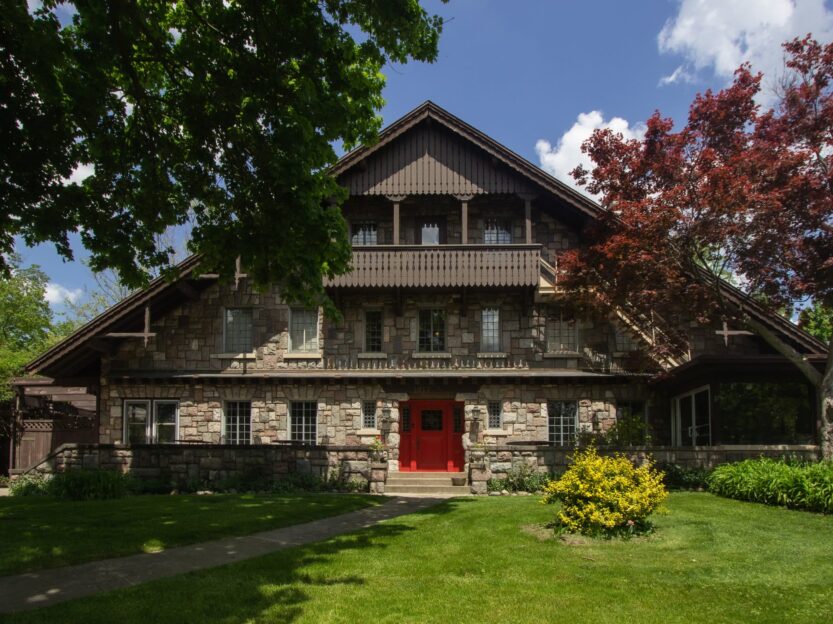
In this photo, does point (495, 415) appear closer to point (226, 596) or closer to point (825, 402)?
point (825, 402)

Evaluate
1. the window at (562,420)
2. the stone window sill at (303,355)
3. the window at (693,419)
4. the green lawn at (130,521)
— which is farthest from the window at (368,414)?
the window at (693,419)

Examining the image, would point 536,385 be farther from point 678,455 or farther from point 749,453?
point 749,453

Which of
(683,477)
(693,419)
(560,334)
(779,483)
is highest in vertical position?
(560,334)

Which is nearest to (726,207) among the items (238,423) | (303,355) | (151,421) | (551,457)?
(551,457)

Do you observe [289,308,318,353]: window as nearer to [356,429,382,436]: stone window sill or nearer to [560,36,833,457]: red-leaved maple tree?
[356,429,382,436]: stone window sill

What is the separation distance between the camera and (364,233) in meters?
22.8

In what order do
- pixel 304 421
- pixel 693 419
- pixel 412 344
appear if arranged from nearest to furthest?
pixel 693 419 → pixel 304 421 → pixel 412 344

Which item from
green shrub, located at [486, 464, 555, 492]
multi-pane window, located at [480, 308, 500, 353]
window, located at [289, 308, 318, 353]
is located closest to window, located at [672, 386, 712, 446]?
green shrub, located at [486, 464, 555, 492]

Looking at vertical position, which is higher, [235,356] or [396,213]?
[396,213]

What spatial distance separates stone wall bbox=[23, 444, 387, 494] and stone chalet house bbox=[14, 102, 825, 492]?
5.50ft

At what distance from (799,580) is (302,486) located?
1284cm

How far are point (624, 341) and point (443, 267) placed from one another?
5.73 m

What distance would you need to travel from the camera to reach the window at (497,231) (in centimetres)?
2244

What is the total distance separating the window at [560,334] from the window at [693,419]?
336 cm
